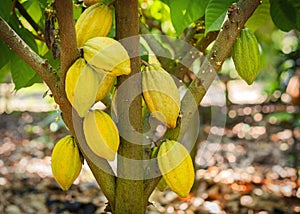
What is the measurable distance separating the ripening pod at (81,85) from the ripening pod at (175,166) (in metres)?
0.14

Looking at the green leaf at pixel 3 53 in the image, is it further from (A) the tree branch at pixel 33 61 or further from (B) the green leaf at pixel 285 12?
(B) the green leaf at pixel 285 12

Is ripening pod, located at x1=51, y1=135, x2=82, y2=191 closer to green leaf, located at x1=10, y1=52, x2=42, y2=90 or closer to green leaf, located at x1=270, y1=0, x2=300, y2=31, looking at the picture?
green leaf, located at x1=10, y1=52, x2=42, y2=90

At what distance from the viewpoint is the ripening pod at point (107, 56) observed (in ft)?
2.11

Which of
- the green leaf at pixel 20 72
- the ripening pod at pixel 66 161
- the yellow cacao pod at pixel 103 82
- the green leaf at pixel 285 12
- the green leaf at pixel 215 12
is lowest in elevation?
the ripening pod at pixel 66 161

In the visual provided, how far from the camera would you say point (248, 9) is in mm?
771

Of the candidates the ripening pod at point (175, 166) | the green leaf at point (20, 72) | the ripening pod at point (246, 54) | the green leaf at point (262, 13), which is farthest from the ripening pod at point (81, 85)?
the green leaf at point (262, 13)

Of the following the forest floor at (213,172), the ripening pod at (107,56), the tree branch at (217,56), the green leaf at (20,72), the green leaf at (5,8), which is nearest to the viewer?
the ripening pod at (107,56)

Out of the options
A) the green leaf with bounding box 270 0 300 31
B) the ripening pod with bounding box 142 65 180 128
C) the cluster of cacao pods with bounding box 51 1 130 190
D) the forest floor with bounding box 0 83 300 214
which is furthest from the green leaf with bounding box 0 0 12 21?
the forest floor with bounding box 0 83 300 214

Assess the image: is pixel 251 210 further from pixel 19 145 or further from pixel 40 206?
pixel 19 145

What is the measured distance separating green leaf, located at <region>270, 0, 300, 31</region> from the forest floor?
590 mm

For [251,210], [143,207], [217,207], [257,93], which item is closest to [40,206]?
[217,207]

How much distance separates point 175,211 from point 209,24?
1.16m

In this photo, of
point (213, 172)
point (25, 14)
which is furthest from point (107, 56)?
point (213, 172)

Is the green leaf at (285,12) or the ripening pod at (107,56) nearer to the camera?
the ripening pod at (107,56)
